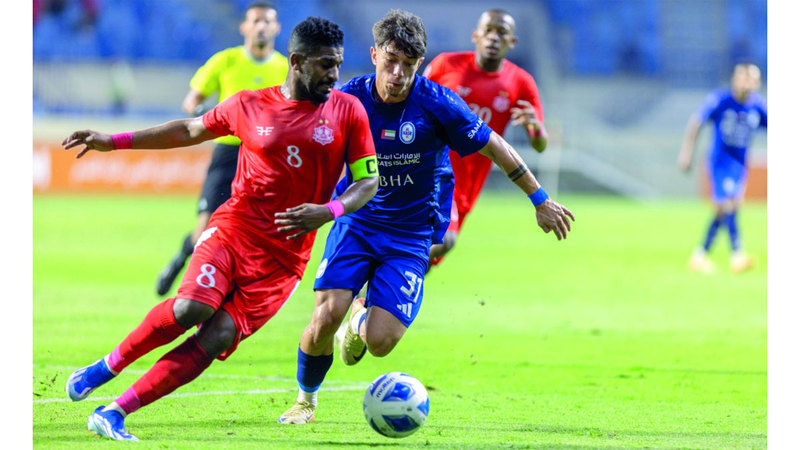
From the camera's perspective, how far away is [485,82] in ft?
29.6

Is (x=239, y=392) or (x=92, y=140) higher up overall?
(x=92, y=140)

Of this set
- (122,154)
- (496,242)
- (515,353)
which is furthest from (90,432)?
(122,154)

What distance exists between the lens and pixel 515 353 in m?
8.96

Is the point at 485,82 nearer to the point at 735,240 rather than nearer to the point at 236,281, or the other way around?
the point at 236,281

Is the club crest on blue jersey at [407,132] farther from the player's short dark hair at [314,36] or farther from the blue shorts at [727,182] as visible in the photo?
the blue shorts at [727,182]

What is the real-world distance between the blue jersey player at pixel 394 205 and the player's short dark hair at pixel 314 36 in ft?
1.60

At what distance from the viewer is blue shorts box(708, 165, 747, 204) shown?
1585cm

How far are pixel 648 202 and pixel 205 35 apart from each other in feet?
51.4

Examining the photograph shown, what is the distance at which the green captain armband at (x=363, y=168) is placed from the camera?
5645 mm

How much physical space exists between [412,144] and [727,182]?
10901 millimetres

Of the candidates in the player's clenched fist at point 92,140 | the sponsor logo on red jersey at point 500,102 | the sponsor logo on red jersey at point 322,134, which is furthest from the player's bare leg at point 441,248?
the player's clenched fist at point 92,140

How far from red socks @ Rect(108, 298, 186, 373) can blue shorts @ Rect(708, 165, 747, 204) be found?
12.1 meters

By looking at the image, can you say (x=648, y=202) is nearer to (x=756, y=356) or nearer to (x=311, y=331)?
(x=756, y=356)

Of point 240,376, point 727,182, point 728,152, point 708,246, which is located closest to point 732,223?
point 708,246
